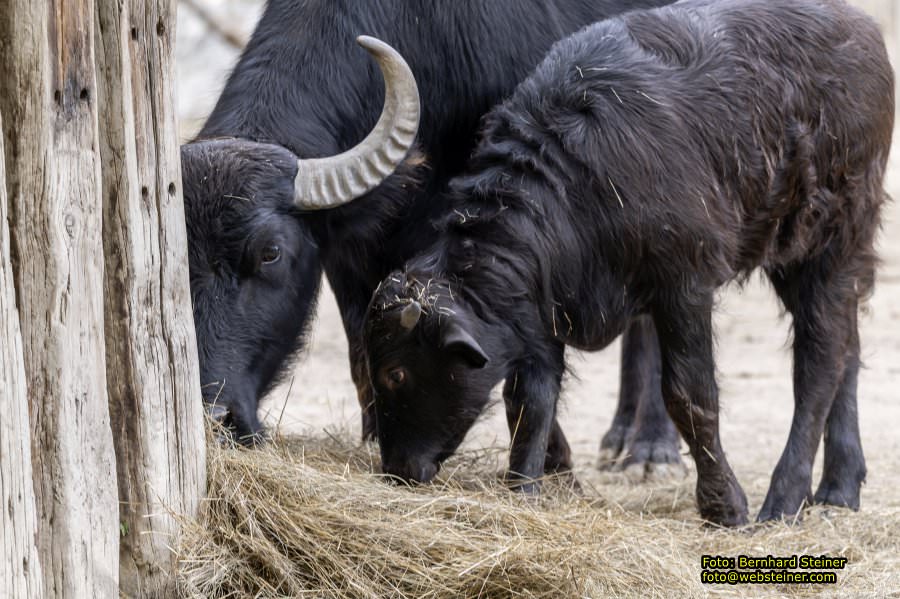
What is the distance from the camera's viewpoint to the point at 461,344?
4930 mm

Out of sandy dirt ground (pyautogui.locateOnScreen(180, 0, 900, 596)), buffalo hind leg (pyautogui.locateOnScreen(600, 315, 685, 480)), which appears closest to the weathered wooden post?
sandy dirt ground (pyautogui.locateOnScreen(180, 0, 900, 596))

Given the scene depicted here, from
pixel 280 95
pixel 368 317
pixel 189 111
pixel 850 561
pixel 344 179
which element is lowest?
pixel 850 561

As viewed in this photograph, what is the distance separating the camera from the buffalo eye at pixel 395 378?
5.15 metres

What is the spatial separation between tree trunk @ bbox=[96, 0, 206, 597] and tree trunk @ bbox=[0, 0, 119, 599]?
0.21 metres

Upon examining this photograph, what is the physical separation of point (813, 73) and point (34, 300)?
3.79 m

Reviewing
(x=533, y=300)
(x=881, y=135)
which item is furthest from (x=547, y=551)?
(x=881, y=135)

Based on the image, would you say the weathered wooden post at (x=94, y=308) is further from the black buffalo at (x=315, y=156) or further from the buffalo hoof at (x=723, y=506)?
the buffalo hoof at (x=723, y=506)

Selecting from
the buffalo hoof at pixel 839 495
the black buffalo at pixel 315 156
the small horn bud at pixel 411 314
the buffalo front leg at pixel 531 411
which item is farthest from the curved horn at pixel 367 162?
the buffalo hoof at pixel 839 495

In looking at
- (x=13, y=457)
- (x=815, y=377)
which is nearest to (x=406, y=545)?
(x=13, y=457)

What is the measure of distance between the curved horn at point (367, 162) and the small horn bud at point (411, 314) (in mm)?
831

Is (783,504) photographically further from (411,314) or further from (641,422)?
Result: (411,314)

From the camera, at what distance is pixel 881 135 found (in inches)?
241

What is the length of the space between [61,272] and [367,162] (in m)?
2.11

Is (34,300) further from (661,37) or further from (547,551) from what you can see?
(661,37)
